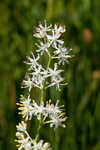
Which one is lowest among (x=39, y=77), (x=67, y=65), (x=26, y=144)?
(x=26, y=144)

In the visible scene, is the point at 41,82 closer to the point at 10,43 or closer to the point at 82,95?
the point at 82,95

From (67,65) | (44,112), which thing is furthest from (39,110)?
(67,65)

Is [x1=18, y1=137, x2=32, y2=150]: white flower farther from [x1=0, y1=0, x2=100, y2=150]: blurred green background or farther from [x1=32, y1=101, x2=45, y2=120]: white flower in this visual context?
[x1=0, y1=0, x2=100, y2=150]: blurred green background

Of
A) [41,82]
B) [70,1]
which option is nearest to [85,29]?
[70,1]

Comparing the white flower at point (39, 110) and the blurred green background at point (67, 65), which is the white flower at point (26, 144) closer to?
the white flower at point (39, 110)

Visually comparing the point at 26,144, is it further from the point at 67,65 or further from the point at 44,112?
the point at 67,65

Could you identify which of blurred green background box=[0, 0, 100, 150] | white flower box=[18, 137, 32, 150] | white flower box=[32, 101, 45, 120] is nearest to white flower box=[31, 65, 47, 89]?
white flower box=[32, 101, 45, 120]

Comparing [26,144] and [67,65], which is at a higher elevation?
[67,65]

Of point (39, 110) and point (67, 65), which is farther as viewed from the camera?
point (67, 65)
